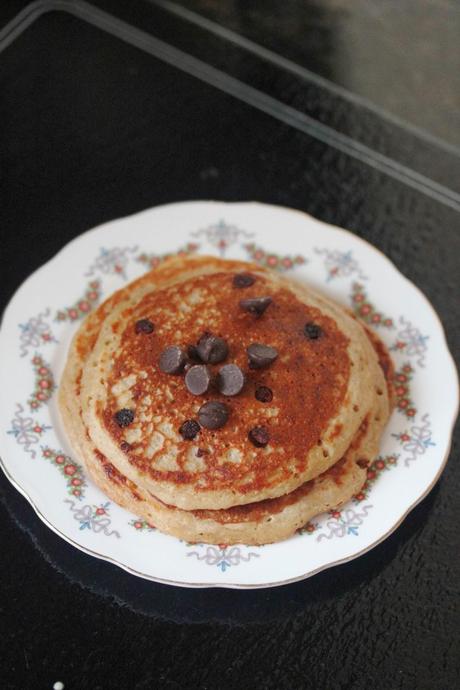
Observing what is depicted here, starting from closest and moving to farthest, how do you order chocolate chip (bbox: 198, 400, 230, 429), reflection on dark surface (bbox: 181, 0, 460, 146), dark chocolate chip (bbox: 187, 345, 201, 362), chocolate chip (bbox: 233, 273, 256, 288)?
chocolate chip (bbox: 198, 400, 230, 429) < dark chocolate chip (bbox: 187, 345, 201, 362) < chocolate chip (bbox: 233, 273, 256, 288) < reflection on dark surface (bbox: 181, 0, 460, 146)

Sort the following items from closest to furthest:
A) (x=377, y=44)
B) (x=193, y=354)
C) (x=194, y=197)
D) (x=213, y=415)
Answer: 1. (x=213, y=415)
2. (x=193, y=354)
3. (x=194, y=197)
4. (x=377, y=44)

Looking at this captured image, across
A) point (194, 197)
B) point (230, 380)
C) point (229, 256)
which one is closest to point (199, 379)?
point (230, 380)

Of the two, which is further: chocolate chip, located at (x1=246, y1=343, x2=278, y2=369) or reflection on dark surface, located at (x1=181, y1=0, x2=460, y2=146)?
reflection on dark surface, located at (x1=181, y1=0, x2=460, y2=146)

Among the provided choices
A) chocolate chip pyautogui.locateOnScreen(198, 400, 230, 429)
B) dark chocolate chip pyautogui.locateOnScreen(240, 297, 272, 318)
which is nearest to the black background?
chocolate chip pyautogui.locateOnScreen(198, 400, 230, 429)

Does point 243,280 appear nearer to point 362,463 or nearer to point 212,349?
point 212,349

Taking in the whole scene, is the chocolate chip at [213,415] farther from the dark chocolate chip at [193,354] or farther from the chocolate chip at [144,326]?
the chocolate chip at [144,326]

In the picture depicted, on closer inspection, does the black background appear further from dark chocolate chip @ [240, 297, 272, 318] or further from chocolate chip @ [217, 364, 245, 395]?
dark chocolate chip @ [240, 297, 272, 318]

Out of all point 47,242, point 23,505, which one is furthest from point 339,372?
point 47,242

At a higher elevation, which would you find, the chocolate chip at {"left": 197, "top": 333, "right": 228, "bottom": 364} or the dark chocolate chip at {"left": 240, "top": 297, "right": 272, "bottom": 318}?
the dark chocolate chip at {"left": 240, "top": 297, "right": 272, "bottom": 318}
